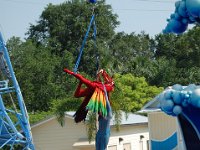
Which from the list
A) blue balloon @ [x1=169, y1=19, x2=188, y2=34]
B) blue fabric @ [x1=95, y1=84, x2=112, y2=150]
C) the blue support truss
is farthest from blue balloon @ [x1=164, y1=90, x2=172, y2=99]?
the blue support truss

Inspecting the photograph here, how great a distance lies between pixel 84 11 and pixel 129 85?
15.3m

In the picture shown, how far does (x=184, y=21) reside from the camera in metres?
9.92

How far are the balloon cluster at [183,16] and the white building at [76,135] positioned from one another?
13935mm

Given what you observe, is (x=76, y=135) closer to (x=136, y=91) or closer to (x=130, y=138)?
(x=130, y=138)

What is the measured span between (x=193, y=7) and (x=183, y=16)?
20.6 inches

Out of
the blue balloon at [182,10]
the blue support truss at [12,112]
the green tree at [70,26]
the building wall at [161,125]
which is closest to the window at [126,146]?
the blue support truss at [12,112]

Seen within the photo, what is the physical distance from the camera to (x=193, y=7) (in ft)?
30.8

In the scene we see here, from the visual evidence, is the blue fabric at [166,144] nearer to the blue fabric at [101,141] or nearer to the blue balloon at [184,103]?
the blue fabric at [101,141]

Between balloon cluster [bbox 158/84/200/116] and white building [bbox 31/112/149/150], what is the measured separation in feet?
46.7

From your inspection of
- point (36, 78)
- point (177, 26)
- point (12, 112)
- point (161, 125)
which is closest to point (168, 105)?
point (177, 26)

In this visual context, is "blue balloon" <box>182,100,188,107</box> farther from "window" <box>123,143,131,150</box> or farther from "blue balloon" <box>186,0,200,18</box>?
"window" <box>123,143,131,150</box>

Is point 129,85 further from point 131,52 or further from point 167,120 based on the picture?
point 167,120

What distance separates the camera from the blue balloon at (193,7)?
368 inches

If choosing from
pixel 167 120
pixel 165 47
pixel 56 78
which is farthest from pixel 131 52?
pixel 167 120
